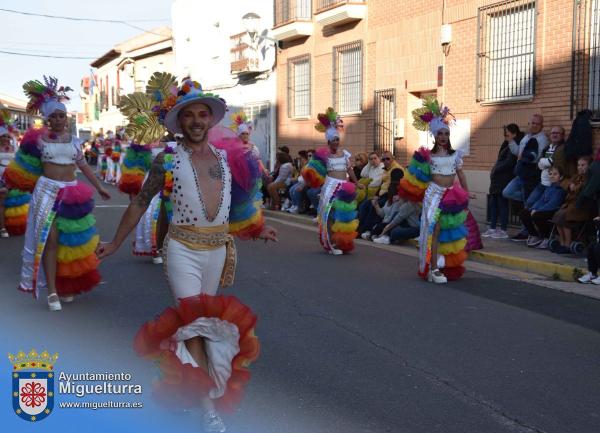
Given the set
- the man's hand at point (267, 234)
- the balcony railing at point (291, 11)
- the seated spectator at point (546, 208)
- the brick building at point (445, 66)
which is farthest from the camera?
the balcony railing at point (291, 11)

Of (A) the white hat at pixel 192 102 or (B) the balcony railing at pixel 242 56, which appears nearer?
(A) the white hat at pixel 192 102

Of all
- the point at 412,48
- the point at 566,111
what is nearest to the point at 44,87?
the point at 566,111

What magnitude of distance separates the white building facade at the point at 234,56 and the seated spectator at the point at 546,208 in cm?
1541

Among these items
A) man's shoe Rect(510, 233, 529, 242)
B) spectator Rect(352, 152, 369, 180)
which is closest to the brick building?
spectator Rect(352, 152, 369, 180)

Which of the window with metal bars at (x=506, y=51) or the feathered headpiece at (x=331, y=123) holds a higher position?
the window with metal bars at (x=506, y=51)

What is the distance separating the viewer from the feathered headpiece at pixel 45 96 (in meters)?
7.75

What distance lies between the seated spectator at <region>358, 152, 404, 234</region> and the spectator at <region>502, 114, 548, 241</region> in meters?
2.09

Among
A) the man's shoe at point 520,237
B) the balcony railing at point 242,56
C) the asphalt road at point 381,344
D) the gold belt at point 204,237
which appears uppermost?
the balcony railing at point 242,56

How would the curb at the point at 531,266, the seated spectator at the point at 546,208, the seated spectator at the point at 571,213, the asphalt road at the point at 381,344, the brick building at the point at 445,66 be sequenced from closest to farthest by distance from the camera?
the asphalt road at the point at 381,344
the curb at the point at 531,266
the seated spectator at the point at 571,213
the seated spectator at the point at 546,208
the brick building at the point at 445,66

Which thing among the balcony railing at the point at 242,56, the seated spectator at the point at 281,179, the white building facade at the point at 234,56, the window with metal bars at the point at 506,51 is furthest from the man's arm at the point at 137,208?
the balcony railing at the point at 242,56

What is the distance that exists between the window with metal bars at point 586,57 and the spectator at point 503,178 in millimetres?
1191

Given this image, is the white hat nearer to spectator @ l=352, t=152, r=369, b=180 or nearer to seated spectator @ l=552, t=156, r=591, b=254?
seated spectator @ l=552, t=156, r=591, b=254

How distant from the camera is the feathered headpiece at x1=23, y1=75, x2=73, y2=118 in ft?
25.4

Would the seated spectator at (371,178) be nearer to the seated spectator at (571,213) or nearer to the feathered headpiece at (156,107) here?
the seated spectator at (571,213)
